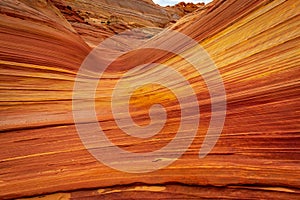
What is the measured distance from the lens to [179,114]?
12.4 ft

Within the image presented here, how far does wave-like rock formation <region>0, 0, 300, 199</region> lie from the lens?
7.81 ft

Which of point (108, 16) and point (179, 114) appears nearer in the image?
point (179, 114)

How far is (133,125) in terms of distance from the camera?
3828 millimetres

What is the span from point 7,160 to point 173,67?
3.70 meters

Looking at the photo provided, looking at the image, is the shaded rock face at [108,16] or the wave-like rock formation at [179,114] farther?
the shaded rock face at [108,16]

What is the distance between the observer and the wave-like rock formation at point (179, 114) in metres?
2.38

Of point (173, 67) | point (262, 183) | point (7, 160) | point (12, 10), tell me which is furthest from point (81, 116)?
point (12, 10)

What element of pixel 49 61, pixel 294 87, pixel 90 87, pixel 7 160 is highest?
pixel 49 61

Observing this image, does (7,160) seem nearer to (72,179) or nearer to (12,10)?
(72,179)

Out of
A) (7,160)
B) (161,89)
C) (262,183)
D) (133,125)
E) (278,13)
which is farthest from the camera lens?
(161,89)

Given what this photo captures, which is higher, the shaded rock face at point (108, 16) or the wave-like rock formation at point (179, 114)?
the shaded rock face at point (108, 16)

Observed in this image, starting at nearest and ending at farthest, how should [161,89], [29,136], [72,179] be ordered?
[72,179]
[29,136]
[161,89]

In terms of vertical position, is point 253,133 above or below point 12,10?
below

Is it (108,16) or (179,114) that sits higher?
(108,16)
